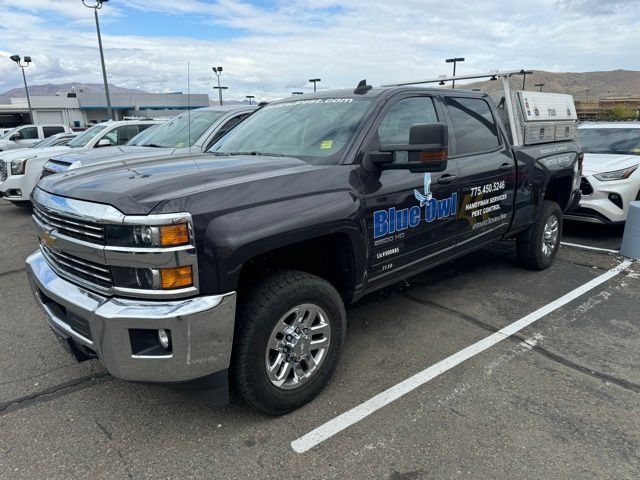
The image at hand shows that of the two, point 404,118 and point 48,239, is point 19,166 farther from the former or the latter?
point 404,118

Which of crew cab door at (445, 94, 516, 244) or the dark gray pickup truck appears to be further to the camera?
crew cab door at (445, 94, 516, 244)

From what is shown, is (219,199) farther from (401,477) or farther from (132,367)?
(401,477)

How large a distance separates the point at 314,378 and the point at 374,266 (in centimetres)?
84

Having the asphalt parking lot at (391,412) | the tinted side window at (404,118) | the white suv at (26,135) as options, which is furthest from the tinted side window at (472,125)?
the white suv at (26,135)

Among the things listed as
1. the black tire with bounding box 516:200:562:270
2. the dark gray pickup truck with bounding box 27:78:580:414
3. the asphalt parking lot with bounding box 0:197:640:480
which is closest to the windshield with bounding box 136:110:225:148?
the dark gray pickup truck with bounding box 27:78:580:414

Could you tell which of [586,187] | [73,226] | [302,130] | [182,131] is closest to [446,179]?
[302,130]

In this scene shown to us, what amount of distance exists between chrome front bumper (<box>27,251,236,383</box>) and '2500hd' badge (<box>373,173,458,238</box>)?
1.21 metres

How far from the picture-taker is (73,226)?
2.47 m

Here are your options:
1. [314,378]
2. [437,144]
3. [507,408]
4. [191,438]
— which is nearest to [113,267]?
[191,438]

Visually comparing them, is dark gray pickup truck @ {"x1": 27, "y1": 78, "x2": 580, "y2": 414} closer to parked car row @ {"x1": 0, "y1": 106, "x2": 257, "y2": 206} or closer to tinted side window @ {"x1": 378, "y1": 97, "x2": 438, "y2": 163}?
tinted side window @ {"x1": 378, "y1": 97, "x2": 438, "y2": 163}

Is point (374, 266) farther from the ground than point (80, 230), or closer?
closer

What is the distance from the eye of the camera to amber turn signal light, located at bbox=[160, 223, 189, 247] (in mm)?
2193

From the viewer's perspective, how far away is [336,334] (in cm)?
296

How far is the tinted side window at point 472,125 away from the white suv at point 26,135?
18.4 meters
